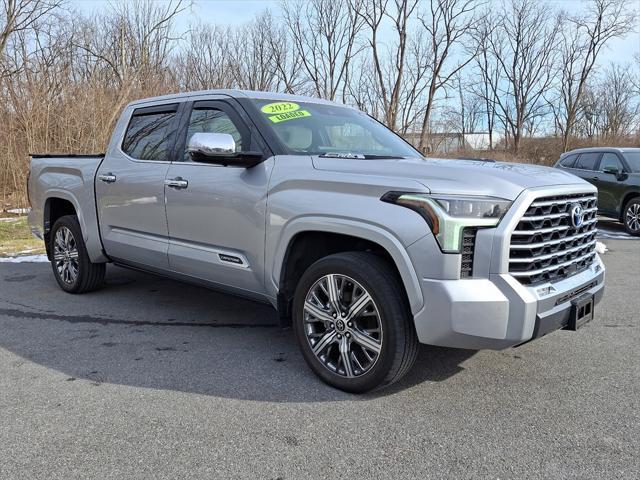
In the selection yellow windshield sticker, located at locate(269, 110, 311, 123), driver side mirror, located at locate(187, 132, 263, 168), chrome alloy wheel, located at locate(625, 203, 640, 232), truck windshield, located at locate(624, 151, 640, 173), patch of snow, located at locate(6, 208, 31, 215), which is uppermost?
yellow windshield sticker, located at locate(269, 110, 311, 123)

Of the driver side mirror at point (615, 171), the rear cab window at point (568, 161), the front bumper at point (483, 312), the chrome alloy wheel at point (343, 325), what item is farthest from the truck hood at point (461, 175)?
the rear cab window at point (568, 161)

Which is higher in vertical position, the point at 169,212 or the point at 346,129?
the point at 346,129

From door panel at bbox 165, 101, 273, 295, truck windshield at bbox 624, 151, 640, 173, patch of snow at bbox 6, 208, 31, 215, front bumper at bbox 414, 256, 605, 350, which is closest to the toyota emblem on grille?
front bumper at bbox 414, 256, 605, 350

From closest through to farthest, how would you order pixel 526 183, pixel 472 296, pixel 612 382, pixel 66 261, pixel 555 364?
pixel 472 296 < pixel 526 183 < pixel 612 382 < pixel 555 364 < pixel 66 261

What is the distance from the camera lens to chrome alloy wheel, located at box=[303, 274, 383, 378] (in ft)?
10.3

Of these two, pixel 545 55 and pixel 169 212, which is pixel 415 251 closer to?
pixel 169 212

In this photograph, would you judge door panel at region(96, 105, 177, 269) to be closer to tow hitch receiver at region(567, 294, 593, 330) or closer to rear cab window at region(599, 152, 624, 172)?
tow hitch receiver at region(567, 294, 593, 330)

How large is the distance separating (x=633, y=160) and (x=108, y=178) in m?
10.3

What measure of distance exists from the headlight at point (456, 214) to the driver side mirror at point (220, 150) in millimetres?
1345

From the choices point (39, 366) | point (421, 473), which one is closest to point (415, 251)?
point (421, 473)

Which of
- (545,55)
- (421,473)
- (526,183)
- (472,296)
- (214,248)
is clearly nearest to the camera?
(421,473)

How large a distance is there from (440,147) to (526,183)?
32.9 metres

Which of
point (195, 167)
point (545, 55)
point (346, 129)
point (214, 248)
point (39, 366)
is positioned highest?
point (545, 55)

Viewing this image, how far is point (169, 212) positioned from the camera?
428 cm
